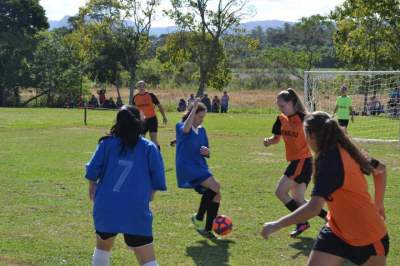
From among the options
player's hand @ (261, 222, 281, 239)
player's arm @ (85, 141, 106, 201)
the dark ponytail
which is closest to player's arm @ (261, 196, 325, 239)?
player's hand @ (261, 222, 281, 239)

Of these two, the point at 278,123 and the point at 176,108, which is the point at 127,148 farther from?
the point at 176,108

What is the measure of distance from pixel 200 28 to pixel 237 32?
9.55ft

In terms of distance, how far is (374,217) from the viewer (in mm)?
4637

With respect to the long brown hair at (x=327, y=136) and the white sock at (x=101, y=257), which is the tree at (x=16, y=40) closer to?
the white sock at (x=101, y=257)

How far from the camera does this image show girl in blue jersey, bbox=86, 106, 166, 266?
5.23 m

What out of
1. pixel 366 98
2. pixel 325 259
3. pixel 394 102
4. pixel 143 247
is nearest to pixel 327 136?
pixel 325 259

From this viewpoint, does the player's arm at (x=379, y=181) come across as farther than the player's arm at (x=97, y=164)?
No

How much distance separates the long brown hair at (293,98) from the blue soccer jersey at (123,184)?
3.07m

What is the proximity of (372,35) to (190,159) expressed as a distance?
3171cm

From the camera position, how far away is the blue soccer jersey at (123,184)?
522cm

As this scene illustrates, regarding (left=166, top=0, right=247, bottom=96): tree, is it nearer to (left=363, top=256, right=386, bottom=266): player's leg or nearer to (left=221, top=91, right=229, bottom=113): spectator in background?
(left=221, top=91, right=229, bottom=113): spectator in background

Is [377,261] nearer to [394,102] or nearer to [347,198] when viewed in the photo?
[347,198]

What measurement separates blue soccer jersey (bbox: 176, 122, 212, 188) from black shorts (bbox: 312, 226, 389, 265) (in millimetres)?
3601

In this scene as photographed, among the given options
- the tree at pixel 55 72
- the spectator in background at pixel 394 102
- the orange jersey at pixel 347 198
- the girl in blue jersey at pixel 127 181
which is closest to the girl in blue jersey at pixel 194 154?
the girl in blue jersey at pixel 127 181
